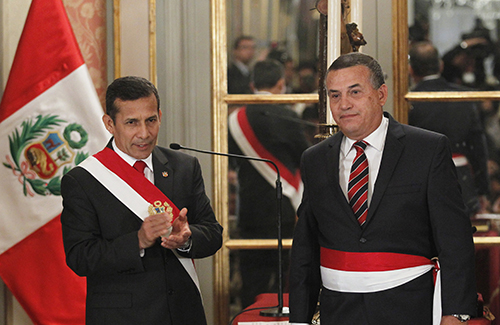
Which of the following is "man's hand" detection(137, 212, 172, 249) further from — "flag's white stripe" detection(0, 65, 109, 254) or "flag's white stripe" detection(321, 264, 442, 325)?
"flag's white stripe" detection(0, 65, 109, 254)

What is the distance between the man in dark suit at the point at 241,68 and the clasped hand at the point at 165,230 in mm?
1427

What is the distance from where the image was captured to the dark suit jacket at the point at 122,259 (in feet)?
5.40

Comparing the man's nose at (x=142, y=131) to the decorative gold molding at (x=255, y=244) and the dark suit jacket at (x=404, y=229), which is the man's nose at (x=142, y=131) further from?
the decorative gold molding at (x=255, y=244)

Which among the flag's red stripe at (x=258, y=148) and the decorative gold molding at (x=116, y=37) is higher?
the decorative gold molding at (x=116, y=37)

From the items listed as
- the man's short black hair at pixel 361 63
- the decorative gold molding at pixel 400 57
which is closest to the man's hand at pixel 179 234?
the man's short black hair at pixel 361 63

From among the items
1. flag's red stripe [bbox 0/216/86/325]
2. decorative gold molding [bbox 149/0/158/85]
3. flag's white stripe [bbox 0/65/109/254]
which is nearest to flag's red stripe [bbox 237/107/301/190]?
decorative gold molding [bbox 149/0/158/85]

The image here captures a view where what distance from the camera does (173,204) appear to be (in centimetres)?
176

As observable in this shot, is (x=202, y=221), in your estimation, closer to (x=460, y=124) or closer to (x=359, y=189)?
(x=359, y=189)

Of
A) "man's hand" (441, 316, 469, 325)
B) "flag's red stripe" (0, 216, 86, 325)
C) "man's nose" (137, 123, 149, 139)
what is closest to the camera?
"man's hand" (441, 316, 469, 325)

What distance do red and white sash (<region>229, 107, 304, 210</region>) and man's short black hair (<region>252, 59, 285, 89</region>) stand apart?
0.16 metres

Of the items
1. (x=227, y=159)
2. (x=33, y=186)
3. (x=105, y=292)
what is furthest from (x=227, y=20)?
(x=105, y=292)

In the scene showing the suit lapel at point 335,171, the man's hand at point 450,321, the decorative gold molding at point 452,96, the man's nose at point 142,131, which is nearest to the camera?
the man's hand at point 450,321

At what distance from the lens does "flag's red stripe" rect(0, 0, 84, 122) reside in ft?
8.73

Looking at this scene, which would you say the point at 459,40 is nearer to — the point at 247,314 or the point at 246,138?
the point at 246,138
